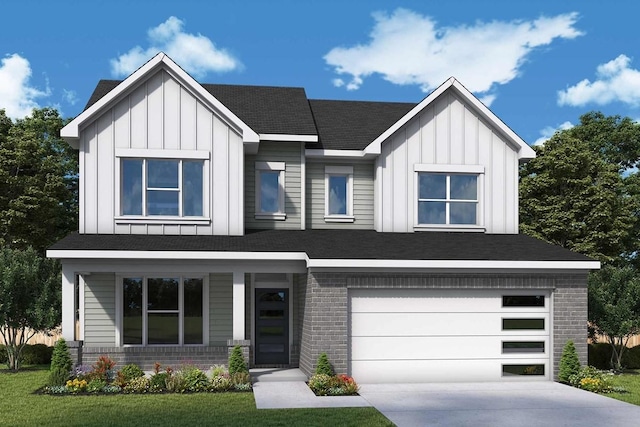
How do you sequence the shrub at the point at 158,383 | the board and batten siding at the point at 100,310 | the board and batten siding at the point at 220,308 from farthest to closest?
the board and batten siding at the point at 220,308 < the board and batten siding at the point at 100,310 < the shrub at the point at 158,383

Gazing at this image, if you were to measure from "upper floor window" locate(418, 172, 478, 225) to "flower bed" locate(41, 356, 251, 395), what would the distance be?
8.24 m

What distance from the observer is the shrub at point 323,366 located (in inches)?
667

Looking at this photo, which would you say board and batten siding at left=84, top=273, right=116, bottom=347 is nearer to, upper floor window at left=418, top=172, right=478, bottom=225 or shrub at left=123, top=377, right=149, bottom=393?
shrub at left=123, top=377, right=149, bottom=393

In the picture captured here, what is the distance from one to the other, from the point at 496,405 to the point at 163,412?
23.5 feet

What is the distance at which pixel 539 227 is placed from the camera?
3716 centimetres

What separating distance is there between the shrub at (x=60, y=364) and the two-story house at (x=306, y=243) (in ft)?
1.47

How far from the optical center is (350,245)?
61.8ft

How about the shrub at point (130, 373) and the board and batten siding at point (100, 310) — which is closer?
the shrub at point (130, 373)

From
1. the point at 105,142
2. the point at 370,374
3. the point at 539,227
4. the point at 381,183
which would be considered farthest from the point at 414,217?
the point at 539,227

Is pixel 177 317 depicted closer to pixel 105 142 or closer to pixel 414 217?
pixel 105 142

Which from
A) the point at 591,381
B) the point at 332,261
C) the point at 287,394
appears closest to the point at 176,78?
the point at 332,261

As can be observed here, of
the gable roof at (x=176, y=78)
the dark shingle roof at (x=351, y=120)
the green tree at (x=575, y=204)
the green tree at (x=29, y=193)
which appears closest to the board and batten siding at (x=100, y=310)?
the gable roof at (x=176, y=78)

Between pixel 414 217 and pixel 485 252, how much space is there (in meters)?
3.35

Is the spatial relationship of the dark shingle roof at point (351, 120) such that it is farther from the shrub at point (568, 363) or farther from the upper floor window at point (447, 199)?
the shrub at point (568, 363)
